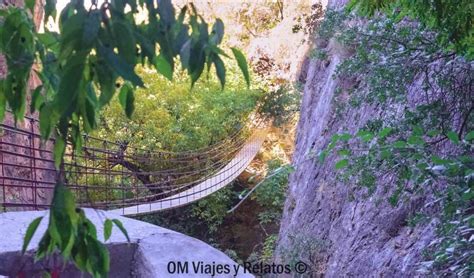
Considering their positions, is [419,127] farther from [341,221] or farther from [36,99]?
[341,221]

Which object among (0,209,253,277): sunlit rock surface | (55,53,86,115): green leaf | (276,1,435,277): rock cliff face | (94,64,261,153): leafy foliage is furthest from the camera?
(94,64,261,153): leafy foliage

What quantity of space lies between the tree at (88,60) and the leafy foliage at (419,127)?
812 millimetres

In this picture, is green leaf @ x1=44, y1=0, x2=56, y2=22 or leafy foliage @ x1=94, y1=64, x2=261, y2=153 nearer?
green leaf @ x1=44, y1=0, x2=56, y2=22

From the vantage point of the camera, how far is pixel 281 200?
6.32 m

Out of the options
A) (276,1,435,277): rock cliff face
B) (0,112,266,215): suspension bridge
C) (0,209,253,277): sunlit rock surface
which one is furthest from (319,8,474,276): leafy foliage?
(0,112,266,215): suspension bridge

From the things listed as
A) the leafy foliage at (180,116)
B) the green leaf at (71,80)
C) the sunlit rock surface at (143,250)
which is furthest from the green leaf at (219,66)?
the leafy foliage at (180,116)

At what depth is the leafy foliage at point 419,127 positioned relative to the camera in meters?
1.29

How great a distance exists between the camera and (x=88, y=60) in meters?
0.42

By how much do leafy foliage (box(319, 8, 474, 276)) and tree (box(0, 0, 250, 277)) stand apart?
0.81 m

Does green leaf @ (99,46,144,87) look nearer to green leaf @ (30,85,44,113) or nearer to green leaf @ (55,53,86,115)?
green leaf @ (55,53,86,115)

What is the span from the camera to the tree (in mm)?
418

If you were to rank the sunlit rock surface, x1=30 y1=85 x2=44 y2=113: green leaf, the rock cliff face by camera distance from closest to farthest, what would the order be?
x1=30 y1=85 x2=44 y2=113: green leaf, the sunlit rock surface, the rock cliff face

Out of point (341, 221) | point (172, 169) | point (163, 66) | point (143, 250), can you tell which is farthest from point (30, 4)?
point (172, 169)

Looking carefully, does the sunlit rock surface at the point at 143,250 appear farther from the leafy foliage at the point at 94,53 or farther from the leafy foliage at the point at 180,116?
the leafy foliage at the point at 180,116
